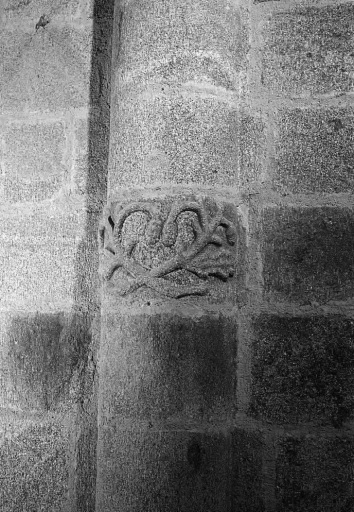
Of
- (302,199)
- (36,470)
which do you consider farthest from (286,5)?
(36,470)

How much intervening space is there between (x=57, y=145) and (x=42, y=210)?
16 cm

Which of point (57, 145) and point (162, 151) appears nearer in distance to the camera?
point (162, 151)

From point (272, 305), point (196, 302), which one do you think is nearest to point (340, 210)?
point (272, 305)

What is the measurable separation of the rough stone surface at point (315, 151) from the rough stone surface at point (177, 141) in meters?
0.12

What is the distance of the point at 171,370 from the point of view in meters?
1.38

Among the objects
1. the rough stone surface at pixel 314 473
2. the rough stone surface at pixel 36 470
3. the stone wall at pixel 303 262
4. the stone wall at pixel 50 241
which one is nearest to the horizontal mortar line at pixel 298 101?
the stone wall at pixel 303 262

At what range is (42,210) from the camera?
1587 millimetres

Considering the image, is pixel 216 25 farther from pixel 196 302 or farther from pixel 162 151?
pixel 196 302

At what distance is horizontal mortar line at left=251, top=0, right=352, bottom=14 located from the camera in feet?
4.92

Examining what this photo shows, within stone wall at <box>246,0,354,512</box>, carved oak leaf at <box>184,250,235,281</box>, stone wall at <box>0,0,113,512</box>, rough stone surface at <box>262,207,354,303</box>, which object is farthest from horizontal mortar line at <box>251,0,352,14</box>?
carved oak leaf at <box>184,250,235,281</box>

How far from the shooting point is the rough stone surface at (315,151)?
146 centimetres

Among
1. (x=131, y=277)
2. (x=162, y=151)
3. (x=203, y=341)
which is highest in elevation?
(x=162, y=151)

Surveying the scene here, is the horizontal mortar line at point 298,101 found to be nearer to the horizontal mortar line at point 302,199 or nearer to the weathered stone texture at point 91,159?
the horizontal mortar line at point 302,199

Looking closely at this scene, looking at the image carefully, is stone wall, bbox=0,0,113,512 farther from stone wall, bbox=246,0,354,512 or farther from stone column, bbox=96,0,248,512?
stone wall, bbox=246,0,354,512
